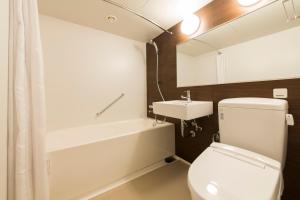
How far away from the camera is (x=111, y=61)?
2.31 metres

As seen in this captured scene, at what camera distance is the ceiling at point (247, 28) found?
3.95ft

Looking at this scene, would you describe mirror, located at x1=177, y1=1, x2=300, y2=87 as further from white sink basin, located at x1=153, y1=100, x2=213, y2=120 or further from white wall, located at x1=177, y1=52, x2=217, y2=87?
white sink basin, located at x1=153, y1=100, x2=213, y2=120

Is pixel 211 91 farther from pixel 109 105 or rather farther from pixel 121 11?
pixel 109 105

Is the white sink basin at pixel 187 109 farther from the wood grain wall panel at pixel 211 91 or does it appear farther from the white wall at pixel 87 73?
the white wall at pixel 87 73

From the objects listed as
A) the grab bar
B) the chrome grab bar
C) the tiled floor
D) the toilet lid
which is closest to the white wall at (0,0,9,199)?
the tiled floor

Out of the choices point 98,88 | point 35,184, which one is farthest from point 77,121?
point 35,184

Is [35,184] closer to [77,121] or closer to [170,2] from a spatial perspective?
[77,121]

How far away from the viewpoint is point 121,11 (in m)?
1.73

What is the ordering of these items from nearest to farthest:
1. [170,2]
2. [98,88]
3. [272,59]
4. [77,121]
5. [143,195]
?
[272,59], [143,195], [170,2], [77,121], [98,88]

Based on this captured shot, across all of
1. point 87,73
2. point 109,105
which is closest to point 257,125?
point 109,105

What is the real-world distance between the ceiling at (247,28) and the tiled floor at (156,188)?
1514mm

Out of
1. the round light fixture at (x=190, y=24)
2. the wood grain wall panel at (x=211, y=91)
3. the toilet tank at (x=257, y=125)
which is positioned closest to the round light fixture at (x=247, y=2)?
the wood grain wall panel at (x=211, y=91)

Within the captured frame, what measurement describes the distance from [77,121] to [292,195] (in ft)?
7.73

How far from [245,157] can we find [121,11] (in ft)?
6.15
